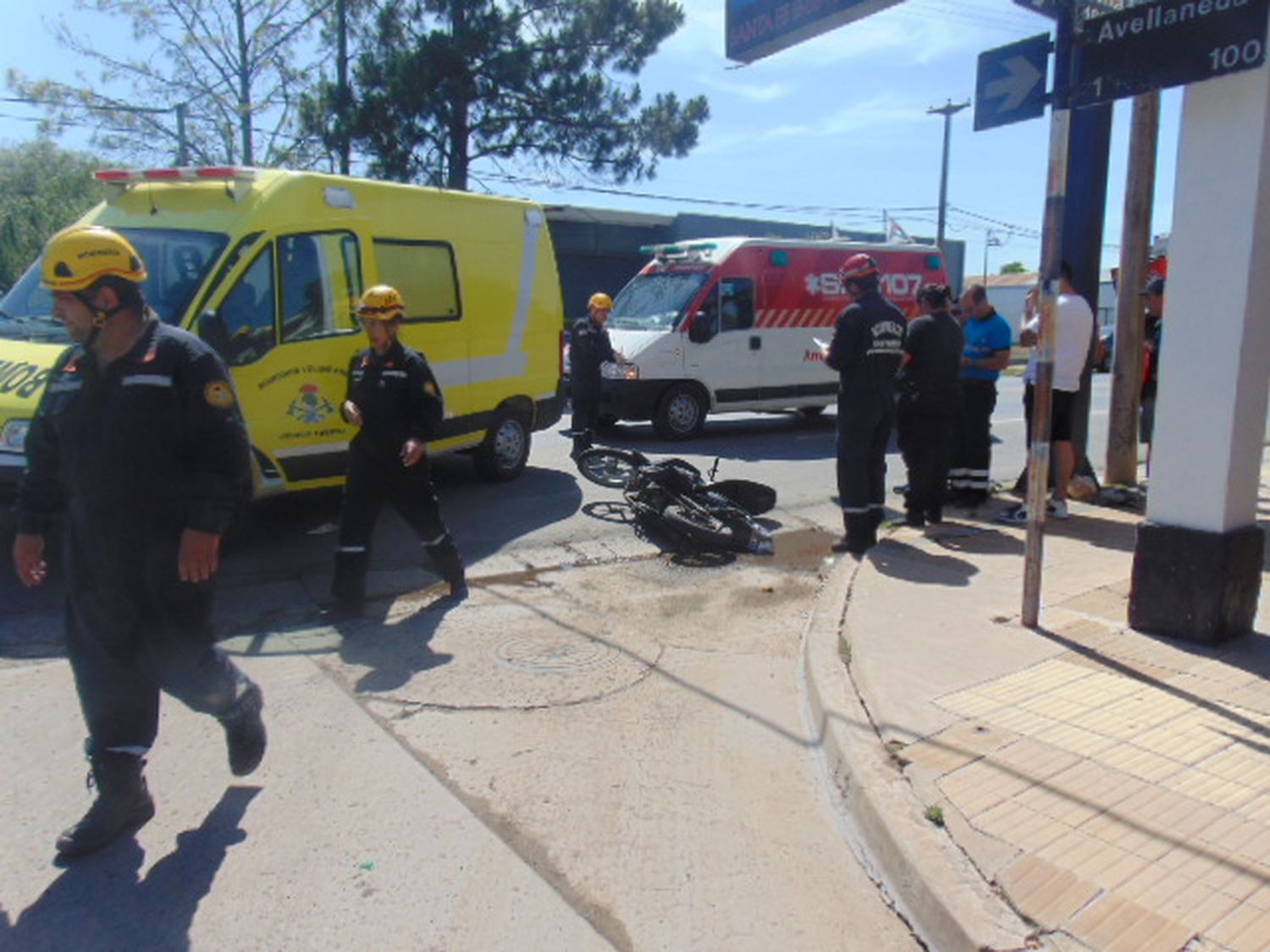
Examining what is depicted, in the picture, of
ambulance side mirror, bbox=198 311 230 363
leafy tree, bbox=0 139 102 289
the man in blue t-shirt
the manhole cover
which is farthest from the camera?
leafy tree, bbox=0 139 102 289

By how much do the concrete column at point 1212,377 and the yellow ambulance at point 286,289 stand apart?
5.12 metres

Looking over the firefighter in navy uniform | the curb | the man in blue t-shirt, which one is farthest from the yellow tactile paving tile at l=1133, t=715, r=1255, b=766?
the man in blue t-shirt

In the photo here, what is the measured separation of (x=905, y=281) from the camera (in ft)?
47.9

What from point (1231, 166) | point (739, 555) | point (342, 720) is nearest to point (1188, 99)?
point (1231, 166)

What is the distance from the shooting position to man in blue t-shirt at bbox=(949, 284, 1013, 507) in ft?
26.8

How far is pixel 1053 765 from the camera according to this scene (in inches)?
142

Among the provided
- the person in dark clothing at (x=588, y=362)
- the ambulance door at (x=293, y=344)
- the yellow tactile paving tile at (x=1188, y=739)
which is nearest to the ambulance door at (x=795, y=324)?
the person in dark clothing at (x=588, y=362)

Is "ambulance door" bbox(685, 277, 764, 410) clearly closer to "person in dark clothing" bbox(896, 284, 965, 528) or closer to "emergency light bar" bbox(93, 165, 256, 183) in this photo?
"person in dark clothing" bbox(896, 284, 965, 528)

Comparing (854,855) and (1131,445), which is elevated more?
(1131,445)

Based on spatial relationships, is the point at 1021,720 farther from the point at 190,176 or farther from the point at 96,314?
the point at 190,176

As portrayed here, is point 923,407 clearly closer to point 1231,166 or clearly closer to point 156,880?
point 1231,166

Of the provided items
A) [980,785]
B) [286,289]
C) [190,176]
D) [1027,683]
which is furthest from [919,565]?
[190,176]

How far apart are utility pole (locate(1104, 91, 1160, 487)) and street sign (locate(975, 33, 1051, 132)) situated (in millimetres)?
4276

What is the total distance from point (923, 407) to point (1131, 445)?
2.56 metres
